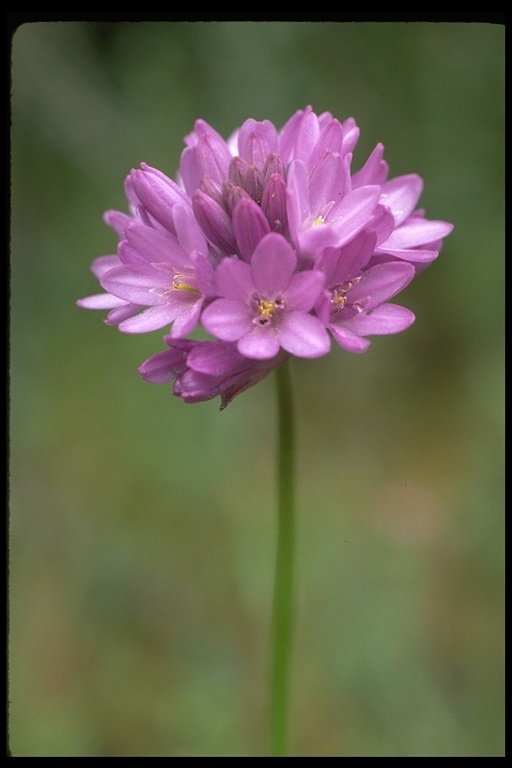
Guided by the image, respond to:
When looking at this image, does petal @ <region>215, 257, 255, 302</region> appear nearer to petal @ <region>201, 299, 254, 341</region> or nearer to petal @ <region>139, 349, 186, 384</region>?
petal @ <region>201, 299, 254, 341</region>

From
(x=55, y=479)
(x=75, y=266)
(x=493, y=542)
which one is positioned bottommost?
(x=493, y=542)

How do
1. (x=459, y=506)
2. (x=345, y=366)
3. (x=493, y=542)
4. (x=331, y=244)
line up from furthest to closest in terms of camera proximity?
1. (x=345, y=366)
2. (x=459, y=506)
3. (x=493, y=542)
4. (x=331, y=244)

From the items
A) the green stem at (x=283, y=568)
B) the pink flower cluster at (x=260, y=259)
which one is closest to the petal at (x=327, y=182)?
the pink flower cluster at (x=260, y=259)

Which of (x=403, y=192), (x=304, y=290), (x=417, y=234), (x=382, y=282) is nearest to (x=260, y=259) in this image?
→ (x=304, y=290)

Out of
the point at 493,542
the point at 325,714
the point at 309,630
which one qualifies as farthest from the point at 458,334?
the point at 325,714

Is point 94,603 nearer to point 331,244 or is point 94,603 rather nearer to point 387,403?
point 387,403

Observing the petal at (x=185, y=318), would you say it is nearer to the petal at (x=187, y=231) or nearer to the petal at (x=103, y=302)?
the petal at (x=187, y=231)
